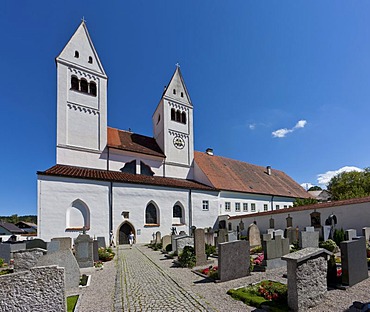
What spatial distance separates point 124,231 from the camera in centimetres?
2366

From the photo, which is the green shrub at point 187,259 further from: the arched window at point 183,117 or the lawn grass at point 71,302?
the arched window at point 183,117

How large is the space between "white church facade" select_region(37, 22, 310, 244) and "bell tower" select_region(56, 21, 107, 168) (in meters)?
0.09

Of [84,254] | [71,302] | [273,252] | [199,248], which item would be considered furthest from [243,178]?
[71,302]

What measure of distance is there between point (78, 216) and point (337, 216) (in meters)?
20.5

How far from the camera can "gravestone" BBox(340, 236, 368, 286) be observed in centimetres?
724

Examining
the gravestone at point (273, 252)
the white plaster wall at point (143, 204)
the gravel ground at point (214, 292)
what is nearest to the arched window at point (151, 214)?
the white plaster wall at point (143, 204)

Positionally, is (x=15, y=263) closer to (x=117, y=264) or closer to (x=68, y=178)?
(x=117, y=264)

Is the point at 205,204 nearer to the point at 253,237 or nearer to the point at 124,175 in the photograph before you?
the point at 124,175

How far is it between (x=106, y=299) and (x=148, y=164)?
22765 millimetres

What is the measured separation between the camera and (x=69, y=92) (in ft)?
84.6

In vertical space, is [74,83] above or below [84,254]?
above

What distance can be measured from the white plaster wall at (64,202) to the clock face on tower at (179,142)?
11658 mm

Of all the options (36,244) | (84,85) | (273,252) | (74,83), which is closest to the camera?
(273,252)

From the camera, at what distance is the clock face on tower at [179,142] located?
1277 inches
